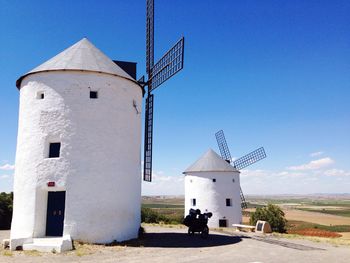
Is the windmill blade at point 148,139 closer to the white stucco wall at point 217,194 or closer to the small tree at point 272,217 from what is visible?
the white stucco wall at point 217,194

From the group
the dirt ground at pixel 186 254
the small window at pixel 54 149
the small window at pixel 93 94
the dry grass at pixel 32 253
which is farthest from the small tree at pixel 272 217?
the dry grass at pixel 32 253

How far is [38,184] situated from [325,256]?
12.4m

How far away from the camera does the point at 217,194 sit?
102 ft

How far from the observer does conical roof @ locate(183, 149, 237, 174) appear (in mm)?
31580

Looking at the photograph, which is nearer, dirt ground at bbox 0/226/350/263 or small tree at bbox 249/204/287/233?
dirt ground at bbox 0/226/350/263

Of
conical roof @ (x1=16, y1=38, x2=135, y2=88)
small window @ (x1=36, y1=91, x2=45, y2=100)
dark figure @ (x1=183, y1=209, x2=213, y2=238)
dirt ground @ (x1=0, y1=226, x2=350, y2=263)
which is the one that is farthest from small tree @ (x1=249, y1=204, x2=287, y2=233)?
small window @ (x1=36, y1=91, x2=45, y2=100)

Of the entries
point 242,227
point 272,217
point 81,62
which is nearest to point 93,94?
point 81,62

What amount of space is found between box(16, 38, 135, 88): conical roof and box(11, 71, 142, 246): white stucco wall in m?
0.30

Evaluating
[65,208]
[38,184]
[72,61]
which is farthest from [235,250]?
[72,61]

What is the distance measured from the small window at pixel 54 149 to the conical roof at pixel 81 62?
350cm

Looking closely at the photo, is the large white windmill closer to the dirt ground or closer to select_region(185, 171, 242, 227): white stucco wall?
the dirt ground

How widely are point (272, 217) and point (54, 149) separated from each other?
102ft

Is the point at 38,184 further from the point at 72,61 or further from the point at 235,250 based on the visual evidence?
the point at 235,250

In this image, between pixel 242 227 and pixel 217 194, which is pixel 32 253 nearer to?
pixel 242 227
